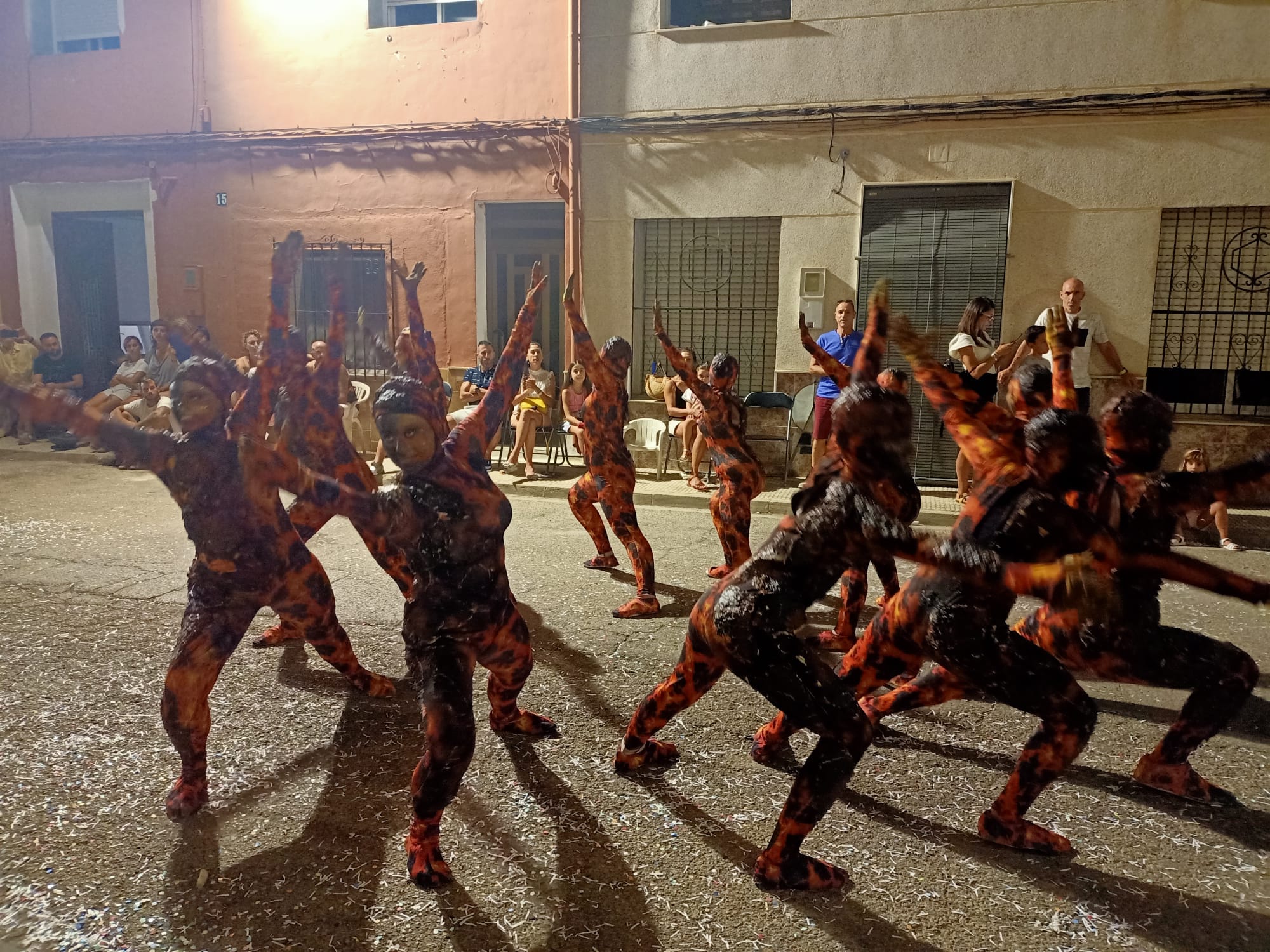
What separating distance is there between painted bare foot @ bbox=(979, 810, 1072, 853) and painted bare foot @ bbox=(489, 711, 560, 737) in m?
1.69

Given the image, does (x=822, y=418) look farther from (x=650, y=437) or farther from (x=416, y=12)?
(x=416, y=12)

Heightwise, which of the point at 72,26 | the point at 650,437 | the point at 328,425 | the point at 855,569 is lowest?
the point at 650,437

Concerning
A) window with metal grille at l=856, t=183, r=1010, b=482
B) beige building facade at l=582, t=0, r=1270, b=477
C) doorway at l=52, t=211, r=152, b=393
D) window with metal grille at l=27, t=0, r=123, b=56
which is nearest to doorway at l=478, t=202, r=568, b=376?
beige building facade at l=582, t=0, r=1270, b=477

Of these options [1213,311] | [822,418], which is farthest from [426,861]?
[1213,311]

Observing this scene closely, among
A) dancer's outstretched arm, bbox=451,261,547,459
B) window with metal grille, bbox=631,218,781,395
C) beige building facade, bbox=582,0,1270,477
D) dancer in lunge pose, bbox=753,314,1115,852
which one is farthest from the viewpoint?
window with metal grille, bbox=631,218,781,395

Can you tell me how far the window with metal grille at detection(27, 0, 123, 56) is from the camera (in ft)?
41.7

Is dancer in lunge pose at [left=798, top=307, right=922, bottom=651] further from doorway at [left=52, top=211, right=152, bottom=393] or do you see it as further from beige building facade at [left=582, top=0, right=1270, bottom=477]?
doorway at [left=52, top=211, right=152, bottom=393]

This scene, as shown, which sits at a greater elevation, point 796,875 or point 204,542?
point 204,542

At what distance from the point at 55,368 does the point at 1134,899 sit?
46.1 ft

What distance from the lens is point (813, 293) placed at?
32.3ft

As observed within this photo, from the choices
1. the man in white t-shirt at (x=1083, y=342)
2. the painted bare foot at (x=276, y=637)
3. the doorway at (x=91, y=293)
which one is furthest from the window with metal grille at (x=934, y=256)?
the doorway at (x=91, y=293)

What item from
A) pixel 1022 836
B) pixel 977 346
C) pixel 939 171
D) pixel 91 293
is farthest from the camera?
pixel 91 293

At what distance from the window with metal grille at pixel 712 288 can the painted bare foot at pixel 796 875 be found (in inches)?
318

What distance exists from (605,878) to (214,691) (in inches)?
92.1
